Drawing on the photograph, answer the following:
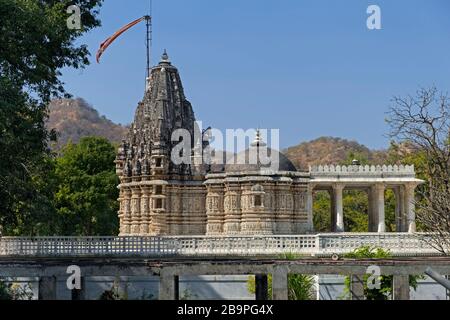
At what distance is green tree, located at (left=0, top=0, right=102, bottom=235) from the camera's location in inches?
822

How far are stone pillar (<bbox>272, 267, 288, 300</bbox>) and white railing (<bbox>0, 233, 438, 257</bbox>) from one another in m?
11.5

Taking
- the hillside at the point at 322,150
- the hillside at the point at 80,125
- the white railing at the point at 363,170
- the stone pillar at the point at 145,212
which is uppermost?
the hillside at the point at 80,125

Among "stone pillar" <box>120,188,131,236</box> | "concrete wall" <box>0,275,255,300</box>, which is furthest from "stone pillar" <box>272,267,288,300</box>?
"stone pillar" <box>120,188,131,236</box>

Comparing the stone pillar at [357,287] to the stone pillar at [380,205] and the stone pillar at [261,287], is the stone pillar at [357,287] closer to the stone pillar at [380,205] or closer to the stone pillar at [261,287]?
the stone pillar at [261,287]

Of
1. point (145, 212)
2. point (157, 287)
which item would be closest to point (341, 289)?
point (157, 287)

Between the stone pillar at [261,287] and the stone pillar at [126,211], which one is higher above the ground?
the stone pillar at [126,211]

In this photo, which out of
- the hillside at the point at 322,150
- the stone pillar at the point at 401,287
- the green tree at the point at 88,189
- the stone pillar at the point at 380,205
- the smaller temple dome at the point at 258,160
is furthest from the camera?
the hillside at the point at 322,150

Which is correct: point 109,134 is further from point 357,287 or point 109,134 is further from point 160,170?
point 357,287

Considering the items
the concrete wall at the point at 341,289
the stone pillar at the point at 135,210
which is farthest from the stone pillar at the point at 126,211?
the concrete wall at the point at 341,289

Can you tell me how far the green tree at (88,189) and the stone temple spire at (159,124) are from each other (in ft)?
Result: 30.1

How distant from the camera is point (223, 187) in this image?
1550 inches

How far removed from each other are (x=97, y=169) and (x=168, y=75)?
560 inches

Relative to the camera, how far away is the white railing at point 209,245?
2958 centimetres

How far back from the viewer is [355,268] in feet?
60.7
